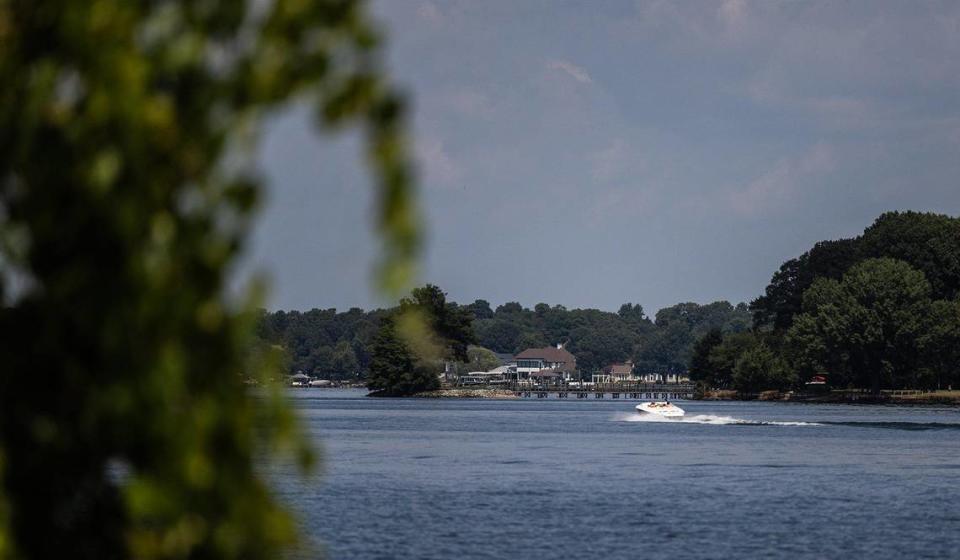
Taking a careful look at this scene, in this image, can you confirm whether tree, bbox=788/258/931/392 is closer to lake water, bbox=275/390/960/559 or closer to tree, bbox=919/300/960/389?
tree, bbox=919/300/960/389

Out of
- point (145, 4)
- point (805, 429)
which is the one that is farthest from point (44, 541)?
point (805, 429)

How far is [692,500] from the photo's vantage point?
189 feet

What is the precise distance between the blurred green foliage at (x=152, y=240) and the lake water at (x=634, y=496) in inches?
226

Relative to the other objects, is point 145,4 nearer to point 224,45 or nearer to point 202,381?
point 224,45

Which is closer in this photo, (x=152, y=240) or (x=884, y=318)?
(x=152, y=240)

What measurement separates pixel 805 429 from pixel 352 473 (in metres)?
65.3

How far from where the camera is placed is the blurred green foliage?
552 cm

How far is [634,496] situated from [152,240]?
55.2m

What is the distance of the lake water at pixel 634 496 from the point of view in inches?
1684

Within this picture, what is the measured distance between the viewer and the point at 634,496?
59500 mm

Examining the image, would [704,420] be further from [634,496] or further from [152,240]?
[152,240]

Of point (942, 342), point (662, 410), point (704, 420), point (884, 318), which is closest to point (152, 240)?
point (704, 420)

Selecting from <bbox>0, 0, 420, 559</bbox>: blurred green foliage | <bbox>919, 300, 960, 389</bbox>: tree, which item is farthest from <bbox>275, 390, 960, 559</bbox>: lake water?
<bbox>919, 300, 960, 389</bbox>: tree

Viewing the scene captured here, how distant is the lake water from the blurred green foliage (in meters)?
5.75
